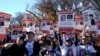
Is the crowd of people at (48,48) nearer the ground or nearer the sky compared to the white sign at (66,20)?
nearer the ground

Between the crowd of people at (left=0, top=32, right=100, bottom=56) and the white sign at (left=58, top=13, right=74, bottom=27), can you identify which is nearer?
the crowd of people at (left=0, top=32, right=100, bottom=56)

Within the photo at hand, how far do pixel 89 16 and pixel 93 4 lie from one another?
42.7 m

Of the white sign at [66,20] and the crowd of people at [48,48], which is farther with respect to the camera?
the white sign at [66,20]

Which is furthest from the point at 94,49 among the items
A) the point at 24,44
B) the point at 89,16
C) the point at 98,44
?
the point at 89,16

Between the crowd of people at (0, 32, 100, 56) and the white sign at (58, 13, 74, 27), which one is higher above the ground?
the white sign at (58, 13, 74, 27)

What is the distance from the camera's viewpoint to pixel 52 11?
63.1m

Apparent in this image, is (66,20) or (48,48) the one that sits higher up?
(66,20)

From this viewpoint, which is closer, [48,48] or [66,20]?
[48,48]

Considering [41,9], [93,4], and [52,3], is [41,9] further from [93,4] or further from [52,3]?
[93,4]

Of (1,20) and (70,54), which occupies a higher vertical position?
(1,20)

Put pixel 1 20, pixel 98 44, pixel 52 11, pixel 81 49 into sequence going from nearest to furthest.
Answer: pixel 81 49 < pixel 98 44 < pixel 1 20 < pixel 52 11

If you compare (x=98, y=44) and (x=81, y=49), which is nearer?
(x=81, y=49)

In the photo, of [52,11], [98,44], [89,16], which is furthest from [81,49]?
[52,11]

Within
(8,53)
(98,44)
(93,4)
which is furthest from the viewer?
(93,4)
